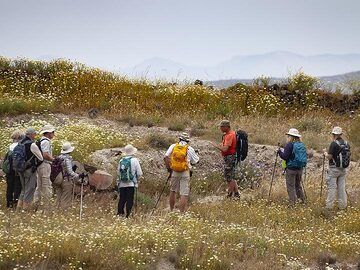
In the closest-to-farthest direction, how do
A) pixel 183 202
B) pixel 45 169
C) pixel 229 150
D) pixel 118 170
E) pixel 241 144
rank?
pixel 45 169
pixel 118 170
pixel 183 202
pixel 229 150
pixel 241 144

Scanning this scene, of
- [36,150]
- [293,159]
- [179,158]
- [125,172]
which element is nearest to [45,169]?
[36,150]

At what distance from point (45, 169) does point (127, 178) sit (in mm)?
1700

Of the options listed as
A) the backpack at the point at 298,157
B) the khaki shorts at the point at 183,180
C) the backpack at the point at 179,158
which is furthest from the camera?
the backpack at the point at 298,157

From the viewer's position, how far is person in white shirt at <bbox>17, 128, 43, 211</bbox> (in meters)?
12.2

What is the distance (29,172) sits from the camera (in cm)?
1253

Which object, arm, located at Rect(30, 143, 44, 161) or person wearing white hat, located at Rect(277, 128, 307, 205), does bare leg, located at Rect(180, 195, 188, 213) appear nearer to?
person wearing white hat, located at Rect(277, 128, 307, 205)

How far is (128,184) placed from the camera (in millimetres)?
12734

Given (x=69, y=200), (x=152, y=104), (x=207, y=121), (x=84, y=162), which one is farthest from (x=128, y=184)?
(x=152, y=104)

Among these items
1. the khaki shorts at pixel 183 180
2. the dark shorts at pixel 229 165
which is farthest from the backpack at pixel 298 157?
the khaki shorts at pixel 183 180

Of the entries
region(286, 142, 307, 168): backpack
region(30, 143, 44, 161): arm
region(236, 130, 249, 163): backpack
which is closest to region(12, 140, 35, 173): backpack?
region(30, 143, 44, 161): arm

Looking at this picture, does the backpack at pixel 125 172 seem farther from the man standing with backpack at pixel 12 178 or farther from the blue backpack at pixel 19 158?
the man standing with backpack at pixel 12 178

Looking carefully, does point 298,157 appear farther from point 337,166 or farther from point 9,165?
point 9,165

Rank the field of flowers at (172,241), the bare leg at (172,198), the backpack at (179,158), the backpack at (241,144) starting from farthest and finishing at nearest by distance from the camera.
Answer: the backpack at (241,144), the bare leg at (172,198), the backpack at (179,158), the field of flowers at (172,241)

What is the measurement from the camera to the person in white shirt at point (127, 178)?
499 inches
